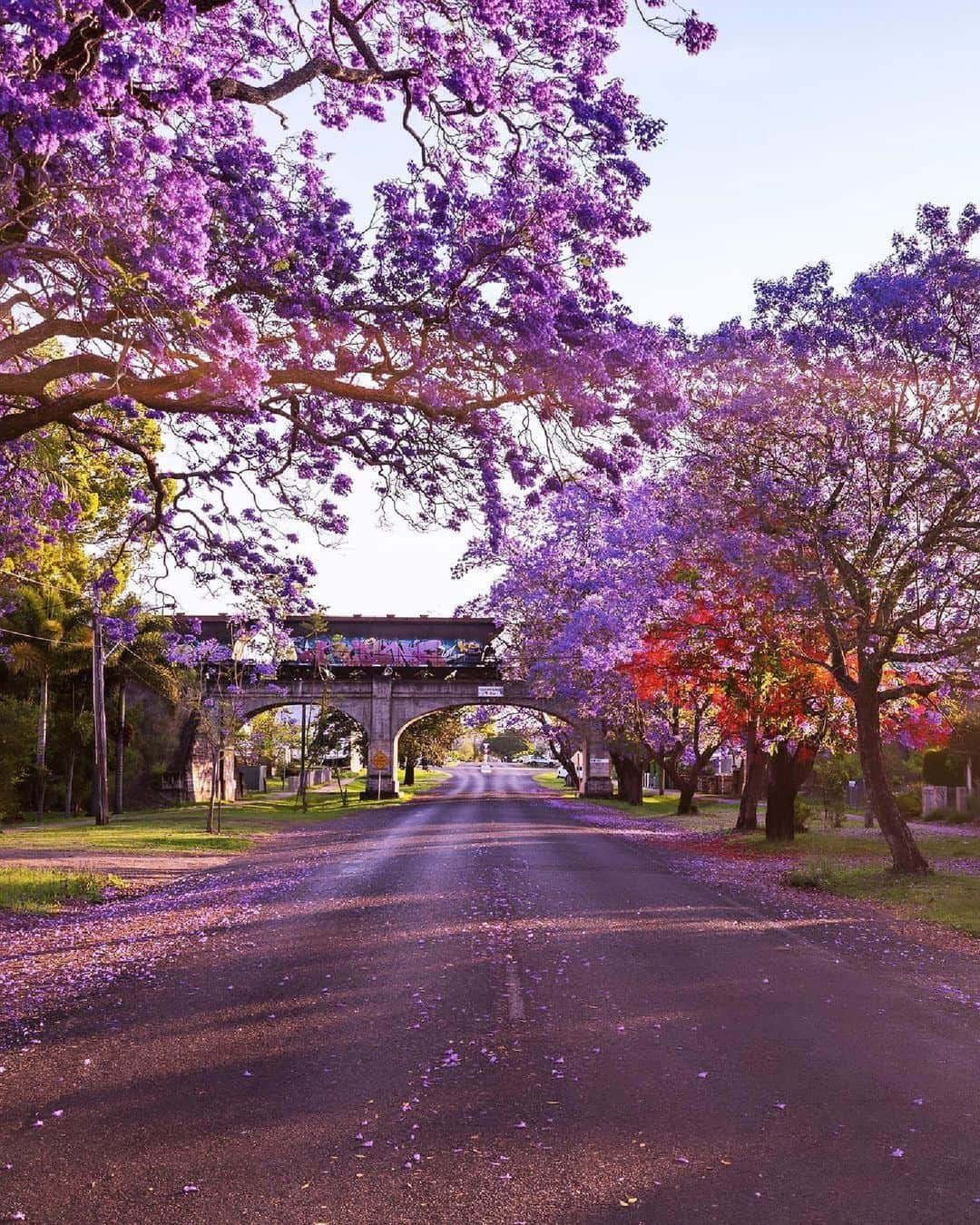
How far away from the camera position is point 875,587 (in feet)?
64.1

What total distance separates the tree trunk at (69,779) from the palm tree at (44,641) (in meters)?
1.77

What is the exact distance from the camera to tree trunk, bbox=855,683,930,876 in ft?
64.6

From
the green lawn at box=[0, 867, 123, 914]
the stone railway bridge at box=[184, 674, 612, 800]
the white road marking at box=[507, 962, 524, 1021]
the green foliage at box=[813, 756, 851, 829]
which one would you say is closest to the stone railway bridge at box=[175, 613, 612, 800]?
the stone railway bridge at box=[184, 674, 612, 800]

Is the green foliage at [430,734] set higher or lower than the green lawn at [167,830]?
higher

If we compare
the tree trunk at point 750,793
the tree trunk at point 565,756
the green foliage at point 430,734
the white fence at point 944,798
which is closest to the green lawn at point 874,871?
the tree trunk at point 750,793

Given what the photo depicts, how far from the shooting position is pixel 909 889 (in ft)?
59.2

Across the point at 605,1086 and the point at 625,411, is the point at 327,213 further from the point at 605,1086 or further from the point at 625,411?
the point at 605,1086

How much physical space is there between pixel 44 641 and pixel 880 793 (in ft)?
98.2

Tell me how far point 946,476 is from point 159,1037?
14285mm

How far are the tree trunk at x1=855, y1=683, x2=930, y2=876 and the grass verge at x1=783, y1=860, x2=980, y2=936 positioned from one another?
0.38m

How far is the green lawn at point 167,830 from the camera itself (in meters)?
25.9

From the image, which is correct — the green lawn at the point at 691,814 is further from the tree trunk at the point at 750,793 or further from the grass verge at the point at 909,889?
the grass verge at the point at 909,889

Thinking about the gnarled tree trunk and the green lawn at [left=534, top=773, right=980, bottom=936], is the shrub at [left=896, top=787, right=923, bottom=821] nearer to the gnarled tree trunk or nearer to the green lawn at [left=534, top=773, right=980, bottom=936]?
the green lawn at [left=534, top=773, right=980, bottom=936]

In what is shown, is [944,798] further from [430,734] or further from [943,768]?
[430,734]
